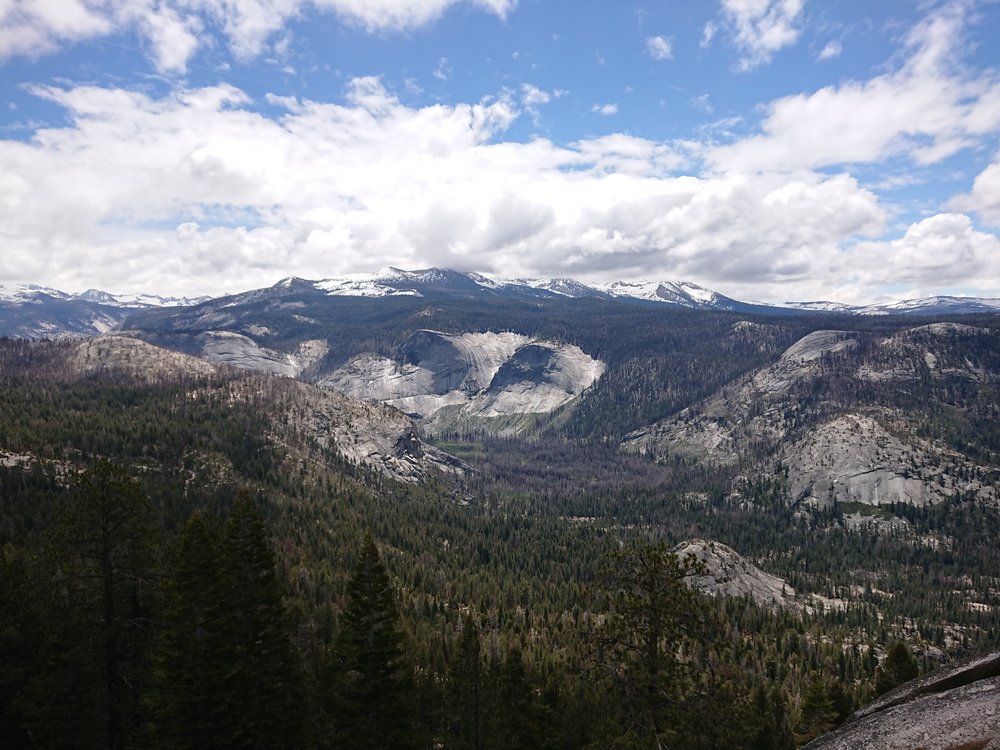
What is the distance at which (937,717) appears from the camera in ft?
52.1

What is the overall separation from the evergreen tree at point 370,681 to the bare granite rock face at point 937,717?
2582cm

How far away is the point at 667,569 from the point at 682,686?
4.94 m

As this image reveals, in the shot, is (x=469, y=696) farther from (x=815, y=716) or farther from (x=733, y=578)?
(x=733, y=578)

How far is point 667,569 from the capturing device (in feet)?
86.0

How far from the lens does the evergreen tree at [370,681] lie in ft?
119

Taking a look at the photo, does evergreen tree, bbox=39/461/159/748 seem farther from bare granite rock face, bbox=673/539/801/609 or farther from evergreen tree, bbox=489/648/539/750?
bare granite rock face, bbox=673/539/801/609

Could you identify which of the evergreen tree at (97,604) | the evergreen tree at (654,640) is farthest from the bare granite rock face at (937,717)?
the evergreen tree at (97,604)

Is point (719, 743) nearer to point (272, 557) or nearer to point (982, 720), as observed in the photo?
point (982, 720)

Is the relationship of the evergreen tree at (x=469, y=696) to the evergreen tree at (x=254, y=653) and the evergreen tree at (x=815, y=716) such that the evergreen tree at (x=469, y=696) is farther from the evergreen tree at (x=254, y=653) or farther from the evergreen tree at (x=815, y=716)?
the evergreen tree at (x=815, y=716)

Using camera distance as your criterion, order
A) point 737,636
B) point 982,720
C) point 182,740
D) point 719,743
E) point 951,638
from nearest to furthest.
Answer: point 982,720, point 719,743, point 182,740, point 737,636, point 951,638

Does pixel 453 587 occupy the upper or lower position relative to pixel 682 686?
lower

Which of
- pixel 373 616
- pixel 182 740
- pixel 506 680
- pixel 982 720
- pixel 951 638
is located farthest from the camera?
pixel 951 638

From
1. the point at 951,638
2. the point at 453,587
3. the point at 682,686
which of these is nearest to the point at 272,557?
the point at 682,686

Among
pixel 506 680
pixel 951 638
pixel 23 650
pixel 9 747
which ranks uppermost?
pixel 23 650
